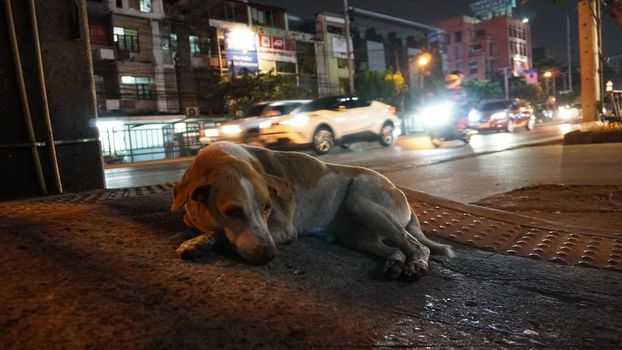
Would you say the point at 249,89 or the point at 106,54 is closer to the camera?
the point at 106,54

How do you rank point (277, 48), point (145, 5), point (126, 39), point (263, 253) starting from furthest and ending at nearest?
point (277, 48) → point (145, 5) → point (126, 39) → point (263, 253)

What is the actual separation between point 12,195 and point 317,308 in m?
3.77

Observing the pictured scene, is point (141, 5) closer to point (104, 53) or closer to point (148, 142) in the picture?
point (104, 53)

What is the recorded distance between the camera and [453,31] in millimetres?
72375

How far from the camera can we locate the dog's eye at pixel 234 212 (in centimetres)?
290

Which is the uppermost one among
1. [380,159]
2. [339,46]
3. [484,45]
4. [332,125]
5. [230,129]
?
[484,45]

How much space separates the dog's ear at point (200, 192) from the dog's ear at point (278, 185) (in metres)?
0.43

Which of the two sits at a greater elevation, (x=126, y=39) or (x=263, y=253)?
(x=126, y=39)

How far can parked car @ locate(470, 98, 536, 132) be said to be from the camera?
81.0ft

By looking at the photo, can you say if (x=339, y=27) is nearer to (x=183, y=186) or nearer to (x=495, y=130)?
(x=495, y=130)

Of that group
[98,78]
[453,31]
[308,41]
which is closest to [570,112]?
[453,31]

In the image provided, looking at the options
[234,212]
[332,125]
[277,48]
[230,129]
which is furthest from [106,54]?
[234,212]

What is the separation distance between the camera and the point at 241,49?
36188 mm

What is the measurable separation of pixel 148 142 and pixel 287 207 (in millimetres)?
23306
